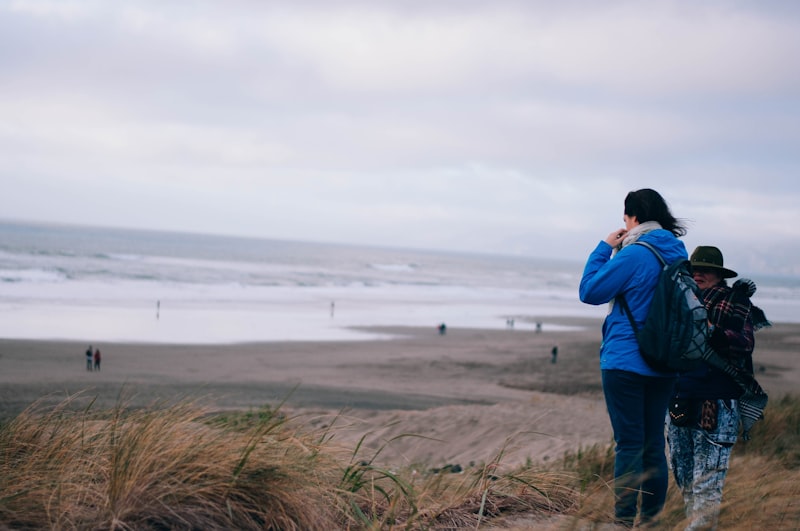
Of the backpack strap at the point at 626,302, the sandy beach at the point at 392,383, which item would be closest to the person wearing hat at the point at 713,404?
the backpack strap at the point at 626,302

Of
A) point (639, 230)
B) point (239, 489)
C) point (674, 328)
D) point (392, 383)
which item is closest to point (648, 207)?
point (639, 230)

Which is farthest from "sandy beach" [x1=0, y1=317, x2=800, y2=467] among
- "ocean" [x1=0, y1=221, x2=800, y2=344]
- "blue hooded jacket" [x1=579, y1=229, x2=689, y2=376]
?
"blue hooded jacket" [x1=579, y1=229, x2=689, y2=376]

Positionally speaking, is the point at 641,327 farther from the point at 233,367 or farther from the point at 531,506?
the point at 233,367

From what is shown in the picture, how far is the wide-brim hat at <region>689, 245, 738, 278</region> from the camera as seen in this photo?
397cm

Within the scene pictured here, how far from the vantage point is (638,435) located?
352 cm

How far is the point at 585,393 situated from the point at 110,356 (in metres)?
13.6

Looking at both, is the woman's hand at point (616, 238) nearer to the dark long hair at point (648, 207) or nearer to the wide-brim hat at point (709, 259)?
the dark long hair at point (648, 207)

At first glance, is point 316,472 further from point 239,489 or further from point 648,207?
point 648,207

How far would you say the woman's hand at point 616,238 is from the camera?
373 cm

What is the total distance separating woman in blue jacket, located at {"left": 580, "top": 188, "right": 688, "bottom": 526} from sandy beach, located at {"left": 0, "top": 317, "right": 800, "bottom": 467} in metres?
5.47

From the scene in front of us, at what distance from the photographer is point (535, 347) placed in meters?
27.8

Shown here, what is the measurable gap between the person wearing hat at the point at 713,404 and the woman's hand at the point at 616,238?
0.66m

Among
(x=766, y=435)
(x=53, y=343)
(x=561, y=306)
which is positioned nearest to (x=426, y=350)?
(x=53, y=343)

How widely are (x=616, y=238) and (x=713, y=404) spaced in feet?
3.37
